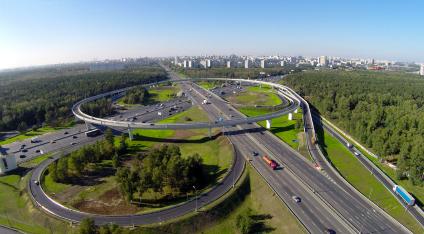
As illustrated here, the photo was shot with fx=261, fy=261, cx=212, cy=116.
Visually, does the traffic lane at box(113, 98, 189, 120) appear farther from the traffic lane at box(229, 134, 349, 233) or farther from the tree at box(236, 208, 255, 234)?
the tree at box(236, 208, 255, 234)

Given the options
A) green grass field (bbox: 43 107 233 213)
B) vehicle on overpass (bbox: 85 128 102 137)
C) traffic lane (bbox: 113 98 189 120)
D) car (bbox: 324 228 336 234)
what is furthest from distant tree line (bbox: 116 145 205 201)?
traffic lane (bbox: 113 98 189 120)

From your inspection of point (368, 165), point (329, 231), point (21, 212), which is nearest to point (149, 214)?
point (21, 212)

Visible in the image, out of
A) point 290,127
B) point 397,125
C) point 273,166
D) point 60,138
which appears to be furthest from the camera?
point 290,127

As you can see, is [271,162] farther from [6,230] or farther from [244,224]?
[6,230]

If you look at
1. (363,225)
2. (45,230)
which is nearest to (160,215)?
(45,230)

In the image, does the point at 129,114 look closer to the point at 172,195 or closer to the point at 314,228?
the point at 172,195
